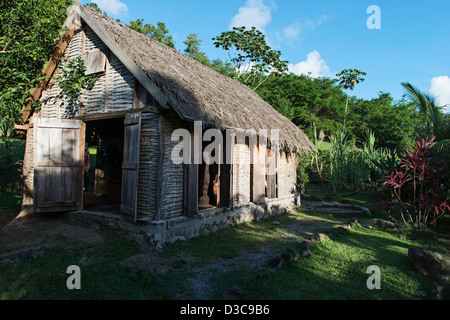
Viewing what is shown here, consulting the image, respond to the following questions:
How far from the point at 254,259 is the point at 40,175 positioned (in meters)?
5.07

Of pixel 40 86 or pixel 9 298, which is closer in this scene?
pixel 9 298

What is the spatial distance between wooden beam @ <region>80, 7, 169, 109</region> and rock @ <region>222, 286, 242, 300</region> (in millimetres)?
3263

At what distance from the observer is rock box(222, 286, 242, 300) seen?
3541mm

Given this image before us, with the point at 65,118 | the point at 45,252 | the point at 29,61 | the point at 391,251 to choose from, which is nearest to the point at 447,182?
the point at 391,251

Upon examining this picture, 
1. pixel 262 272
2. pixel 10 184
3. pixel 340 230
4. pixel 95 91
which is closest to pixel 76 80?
pixel 95 91

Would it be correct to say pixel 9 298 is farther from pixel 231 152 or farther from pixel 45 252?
pixel 231 152

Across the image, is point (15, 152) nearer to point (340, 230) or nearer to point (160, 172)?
point (160, 172)

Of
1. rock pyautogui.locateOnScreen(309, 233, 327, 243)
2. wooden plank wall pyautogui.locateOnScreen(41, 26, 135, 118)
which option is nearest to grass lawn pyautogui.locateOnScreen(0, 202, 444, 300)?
rock pyautogui.locateOnScreen(309, 233, 327, 243)

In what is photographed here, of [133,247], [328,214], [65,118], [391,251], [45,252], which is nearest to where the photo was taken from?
[45,252]

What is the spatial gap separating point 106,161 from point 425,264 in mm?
8916

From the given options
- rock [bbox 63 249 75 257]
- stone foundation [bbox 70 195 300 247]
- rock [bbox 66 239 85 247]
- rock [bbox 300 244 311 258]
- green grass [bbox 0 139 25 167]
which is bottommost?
rock [bbox 300 244 311 258]

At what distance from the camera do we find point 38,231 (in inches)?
239

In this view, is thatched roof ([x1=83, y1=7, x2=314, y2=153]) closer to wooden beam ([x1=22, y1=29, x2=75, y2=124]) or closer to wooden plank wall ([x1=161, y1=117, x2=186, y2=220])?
wooden plank wall ([x1=161, y1=117, x2=186, y2=220])

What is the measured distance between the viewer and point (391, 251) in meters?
5.77
